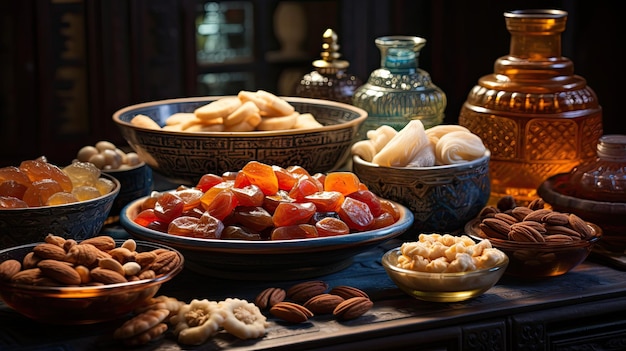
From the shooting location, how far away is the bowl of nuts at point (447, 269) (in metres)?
1.21

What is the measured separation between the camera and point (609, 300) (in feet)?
4.25

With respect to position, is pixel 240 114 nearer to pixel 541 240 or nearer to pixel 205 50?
pixel 541 240

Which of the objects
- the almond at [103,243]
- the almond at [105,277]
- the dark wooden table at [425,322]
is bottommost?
the dark wooden table at [425,322]

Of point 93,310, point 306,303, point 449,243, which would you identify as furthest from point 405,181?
point 93,310

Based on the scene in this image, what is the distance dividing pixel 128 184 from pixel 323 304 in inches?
23.1

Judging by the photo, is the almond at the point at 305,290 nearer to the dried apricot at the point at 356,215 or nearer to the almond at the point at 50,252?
the dried apricot at the point at 356,215

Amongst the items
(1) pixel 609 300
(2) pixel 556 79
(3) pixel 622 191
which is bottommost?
(1) pixel 609 300

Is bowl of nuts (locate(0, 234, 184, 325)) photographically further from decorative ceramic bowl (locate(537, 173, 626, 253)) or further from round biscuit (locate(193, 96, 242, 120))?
decorative ceramic bowl (locate(537, 173, 626, 253))

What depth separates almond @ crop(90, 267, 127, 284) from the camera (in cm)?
113

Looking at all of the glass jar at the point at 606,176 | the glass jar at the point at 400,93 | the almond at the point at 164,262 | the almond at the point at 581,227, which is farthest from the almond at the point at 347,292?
the glass jar at the point at 400,93

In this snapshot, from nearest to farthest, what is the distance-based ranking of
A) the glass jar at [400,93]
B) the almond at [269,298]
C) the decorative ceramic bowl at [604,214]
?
the almond at [269,298] → the decorative ceramic bowl at [604,214] → the glass jar at [400,93]

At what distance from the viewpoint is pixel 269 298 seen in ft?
4.06

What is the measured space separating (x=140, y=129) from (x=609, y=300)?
32.2 inches

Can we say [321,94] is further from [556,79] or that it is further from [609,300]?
[609,300]
